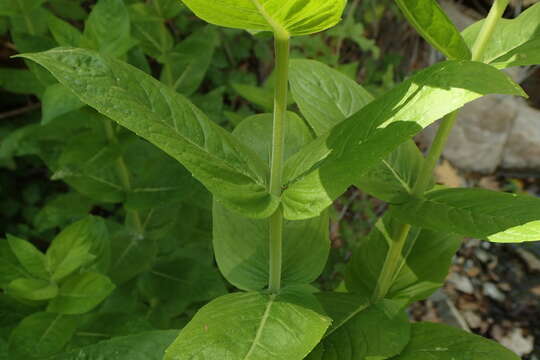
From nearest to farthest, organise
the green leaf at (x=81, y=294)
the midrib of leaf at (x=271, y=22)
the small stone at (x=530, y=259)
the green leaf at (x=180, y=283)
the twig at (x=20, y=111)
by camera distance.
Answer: the midrib of leaf at (x=271, y=22), the green leaf at (x=81, y=294), the green leaf at (x=180, y=283), the twig at (x=20, y=111), the small stone at (x=530, y=259)

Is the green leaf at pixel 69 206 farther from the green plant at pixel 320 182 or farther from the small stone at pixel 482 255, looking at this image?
the small stone at pixel 482 255

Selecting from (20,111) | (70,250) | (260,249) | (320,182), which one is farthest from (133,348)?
(20,111)

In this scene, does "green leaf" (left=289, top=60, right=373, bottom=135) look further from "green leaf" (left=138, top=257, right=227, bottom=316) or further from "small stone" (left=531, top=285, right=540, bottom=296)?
"small stone" (left=531, top=285, right=540, bottom=296)

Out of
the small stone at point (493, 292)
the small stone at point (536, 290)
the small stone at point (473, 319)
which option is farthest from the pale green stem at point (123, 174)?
the small stone at point (536, 290)

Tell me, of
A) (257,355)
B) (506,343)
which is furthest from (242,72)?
(257,355)

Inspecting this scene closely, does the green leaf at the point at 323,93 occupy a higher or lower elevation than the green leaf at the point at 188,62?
higher

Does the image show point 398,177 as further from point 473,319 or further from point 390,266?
point 473,319
